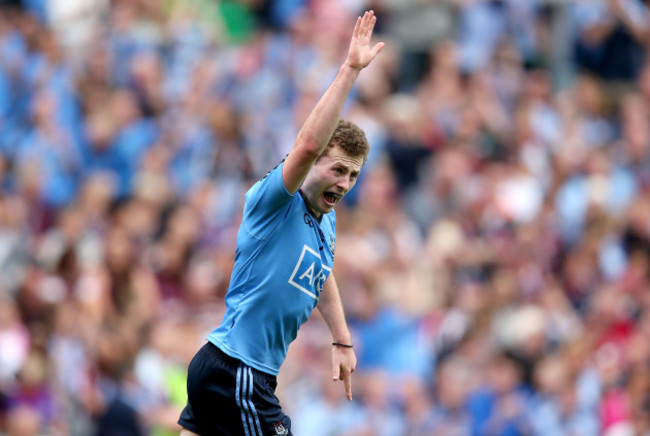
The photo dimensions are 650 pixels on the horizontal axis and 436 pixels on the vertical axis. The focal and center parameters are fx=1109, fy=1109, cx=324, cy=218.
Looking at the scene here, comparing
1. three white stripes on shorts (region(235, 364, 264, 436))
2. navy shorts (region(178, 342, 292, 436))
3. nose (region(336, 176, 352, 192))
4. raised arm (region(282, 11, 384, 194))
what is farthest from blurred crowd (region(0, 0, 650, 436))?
raised arm (region(282, 11, 384, 194))

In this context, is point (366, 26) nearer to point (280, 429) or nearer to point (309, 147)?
point (309, 147)

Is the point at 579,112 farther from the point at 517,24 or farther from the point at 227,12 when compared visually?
the point at 227,12

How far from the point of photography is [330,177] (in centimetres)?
561

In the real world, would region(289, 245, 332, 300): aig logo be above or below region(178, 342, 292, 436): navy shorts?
above

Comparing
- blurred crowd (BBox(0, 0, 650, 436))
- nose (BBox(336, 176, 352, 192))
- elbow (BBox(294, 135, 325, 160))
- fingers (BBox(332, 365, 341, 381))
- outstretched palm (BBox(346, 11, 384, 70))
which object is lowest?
fingers (BBox(332, 365, 341, 381))

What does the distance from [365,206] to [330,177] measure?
713 cm

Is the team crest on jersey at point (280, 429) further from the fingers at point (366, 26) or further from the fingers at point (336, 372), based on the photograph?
the fingers at point (366, 26)

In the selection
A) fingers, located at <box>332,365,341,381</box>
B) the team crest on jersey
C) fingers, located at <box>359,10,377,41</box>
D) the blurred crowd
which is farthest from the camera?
the blurred crowd

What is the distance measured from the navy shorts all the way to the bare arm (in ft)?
1.54

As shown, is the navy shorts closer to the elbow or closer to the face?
the face

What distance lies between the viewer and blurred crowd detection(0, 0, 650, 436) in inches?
418

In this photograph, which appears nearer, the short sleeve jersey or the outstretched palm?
the outstretched palm

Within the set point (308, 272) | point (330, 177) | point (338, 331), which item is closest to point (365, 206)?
Answer: point (338, 331)

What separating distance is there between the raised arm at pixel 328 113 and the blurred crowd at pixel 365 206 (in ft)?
15.5
